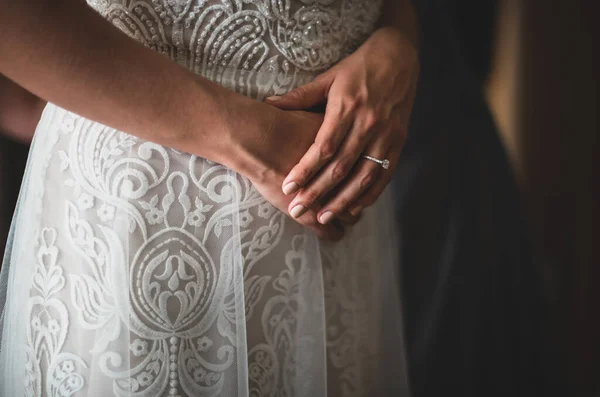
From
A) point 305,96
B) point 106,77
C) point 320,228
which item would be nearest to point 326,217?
point 320,228

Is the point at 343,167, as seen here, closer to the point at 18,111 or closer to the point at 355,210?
the point at 355,210

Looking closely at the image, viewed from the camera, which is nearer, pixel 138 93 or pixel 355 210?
pixel 138 93

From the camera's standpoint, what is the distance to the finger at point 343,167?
1.59ft

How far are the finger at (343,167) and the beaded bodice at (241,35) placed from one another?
9 centimetres

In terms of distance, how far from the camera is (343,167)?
50 centimetres

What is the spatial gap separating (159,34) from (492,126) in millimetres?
941

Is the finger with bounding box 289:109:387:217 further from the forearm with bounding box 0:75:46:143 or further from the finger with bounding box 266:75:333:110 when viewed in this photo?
the forearm with bounding box 0:75:46:143

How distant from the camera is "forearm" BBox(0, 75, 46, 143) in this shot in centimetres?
61

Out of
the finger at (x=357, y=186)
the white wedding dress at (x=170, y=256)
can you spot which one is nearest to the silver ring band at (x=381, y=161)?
the finger at (x=357, y=186)

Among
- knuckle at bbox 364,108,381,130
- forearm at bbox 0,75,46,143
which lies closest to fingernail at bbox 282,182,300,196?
knuckle at bbox 364,108,381,130

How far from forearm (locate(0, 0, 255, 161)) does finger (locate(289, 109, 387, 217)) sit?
0.10 meters

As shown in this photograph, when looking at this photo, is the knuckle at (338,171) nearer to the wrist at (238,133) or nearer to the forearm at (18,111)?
the wrist at (238,133)

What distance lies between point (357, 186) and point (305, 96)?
111 millimetres

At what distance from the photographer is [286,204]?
497 millimetres
